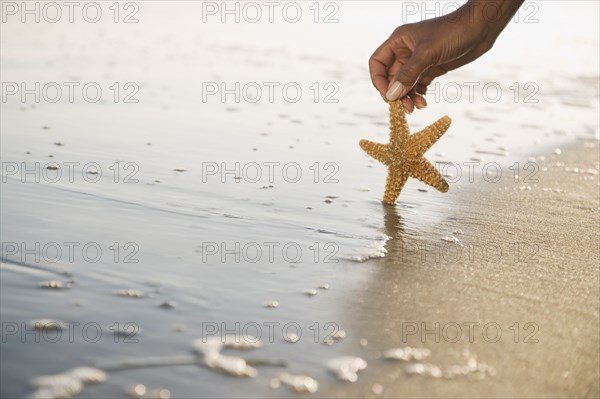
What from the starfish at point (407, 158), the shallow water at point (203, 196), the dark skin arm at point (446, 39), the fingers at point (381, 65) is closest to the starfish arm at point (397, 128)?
the starfish at point (407, 158)

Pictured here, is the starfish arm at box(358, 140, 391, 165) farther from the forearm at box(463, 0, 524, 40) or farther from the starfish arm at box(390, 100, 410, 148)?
the forearm at box(463, 0, 524, 40)

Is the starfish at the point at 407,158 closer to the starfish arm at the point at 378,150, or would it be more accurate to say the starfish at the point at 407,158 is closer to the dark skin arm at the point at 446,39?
the starfish arm at the point at 378,150

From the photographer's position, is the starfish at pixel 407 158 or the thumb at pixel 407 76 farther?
the starfish at pixel 407 158

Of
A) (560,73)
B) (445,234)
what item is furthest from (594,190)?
(560,73)

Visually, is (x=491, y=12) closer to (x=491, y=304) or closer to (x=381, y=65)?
(x=381, y=65)

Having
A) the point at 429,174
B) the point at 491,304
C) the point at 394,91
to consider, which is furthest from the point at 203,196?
the point at 491,304

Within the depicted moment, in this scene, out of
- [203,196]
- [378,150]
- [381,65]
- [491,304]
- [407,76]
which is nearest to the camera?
[491,304]
